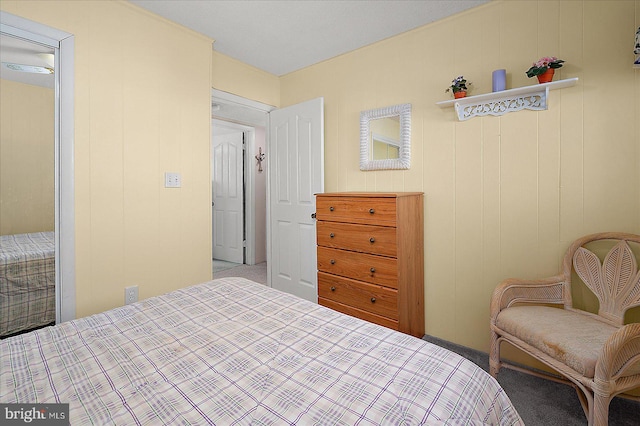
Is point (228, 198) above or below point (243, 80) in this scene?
below

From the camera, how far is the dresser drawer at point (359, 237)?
2.15m

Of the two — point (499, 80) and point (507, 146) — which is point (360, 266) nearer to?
point (507, 146)

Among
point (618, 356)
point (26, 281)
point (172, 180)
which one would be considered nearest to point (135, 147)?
point (172, 180)

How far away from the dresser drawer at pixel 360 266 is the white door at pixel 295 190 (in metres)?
0.56

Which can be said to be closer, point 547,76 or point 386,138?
point 547,76

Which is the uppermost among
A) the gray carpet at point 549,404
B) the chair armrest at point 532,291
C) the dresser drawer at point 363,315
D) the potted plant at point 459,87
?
the potted plant at point 459,87

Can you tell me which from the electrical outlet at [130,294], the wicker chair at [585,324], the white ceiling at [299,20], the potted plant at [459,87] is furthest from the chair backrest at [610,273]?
the electrical outlet at [130,294]

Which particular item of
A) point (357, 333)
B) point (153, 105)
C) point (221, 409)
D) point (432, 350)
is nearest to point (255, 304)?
point (357, 333)

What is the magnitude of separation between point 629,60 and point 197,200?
311cm

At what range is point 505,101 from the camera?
6.89 feet

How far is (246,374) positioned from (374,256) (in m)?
1.48

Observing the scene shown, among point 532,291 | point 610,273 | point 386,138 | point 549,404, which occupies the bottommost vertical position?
point 549,404

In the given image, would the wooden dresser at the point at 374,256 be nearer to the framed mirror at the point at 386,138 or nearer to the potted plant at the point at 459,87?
the framed mirror at the point at 386,138

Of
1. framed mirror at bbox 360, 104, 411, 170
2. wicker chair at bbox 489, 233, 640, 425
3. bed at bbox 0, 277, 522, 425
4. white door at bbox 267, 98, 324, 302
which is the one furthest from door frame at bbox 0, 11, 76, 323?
wicker chair at bbox 489, 233, 640, 425
